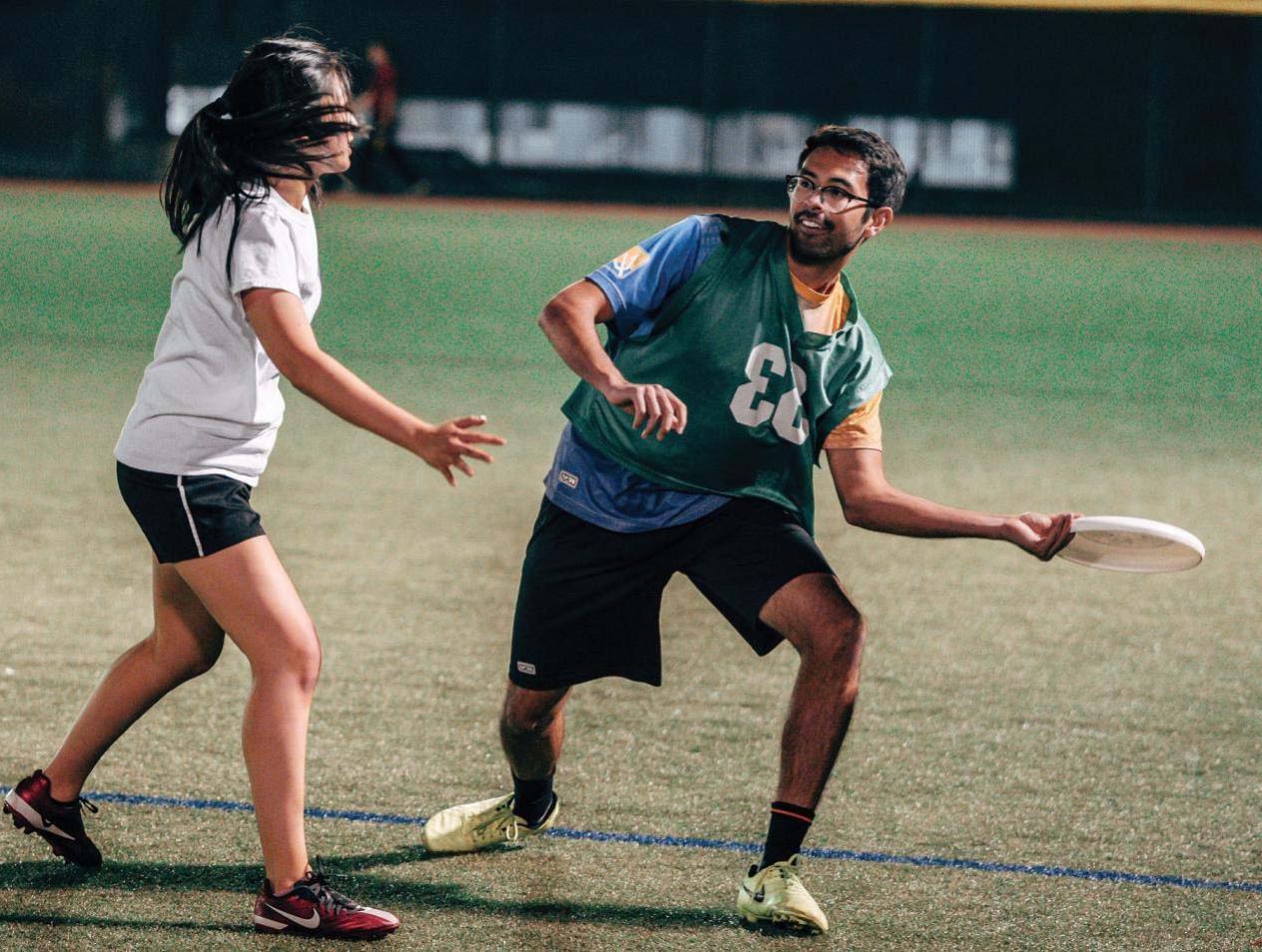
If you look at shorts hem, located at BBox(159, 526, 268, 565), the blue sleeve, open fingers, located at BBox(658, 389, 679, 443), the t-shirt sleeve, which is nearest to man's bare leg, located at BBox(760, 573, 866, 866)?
open fingers, located at BBox(658, 389, 679, 443)

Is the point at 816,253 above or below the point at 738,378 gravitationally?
above

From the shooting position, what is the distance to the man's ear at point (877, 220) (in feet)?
13.0

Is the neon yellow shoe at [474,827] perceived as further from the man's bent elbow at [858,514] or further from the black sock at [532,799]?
the man's bent elbow at [858,514]

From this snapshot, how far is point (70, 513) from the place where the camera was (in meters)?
7.15

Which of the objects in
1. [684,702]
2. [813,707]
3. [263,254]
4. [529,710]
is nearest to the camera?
[263,254]

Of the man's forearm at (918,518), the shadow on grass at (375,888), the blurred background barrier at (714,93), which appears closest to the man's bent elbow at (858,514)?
the man's forearm at (918,518)

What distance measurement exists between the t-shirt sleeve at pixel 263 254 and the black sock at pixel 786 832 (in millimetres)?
1459

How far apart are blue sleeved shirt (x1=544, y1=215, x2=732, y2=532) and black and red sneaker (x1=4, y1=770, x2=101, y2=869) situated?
1.22 metres

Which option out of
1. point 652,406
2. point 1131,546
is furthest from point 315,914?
point 1131,546

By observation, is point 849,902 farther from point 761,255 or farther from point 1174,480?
point 1174,480

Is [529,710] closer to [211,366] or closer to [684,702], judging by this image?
Result: [211,366]

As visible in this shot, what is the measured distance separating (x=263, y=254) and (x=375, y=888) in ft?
4.55

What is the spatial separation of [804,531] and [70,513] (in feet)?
13.5

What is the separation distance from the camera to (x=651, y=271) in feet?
12.6
